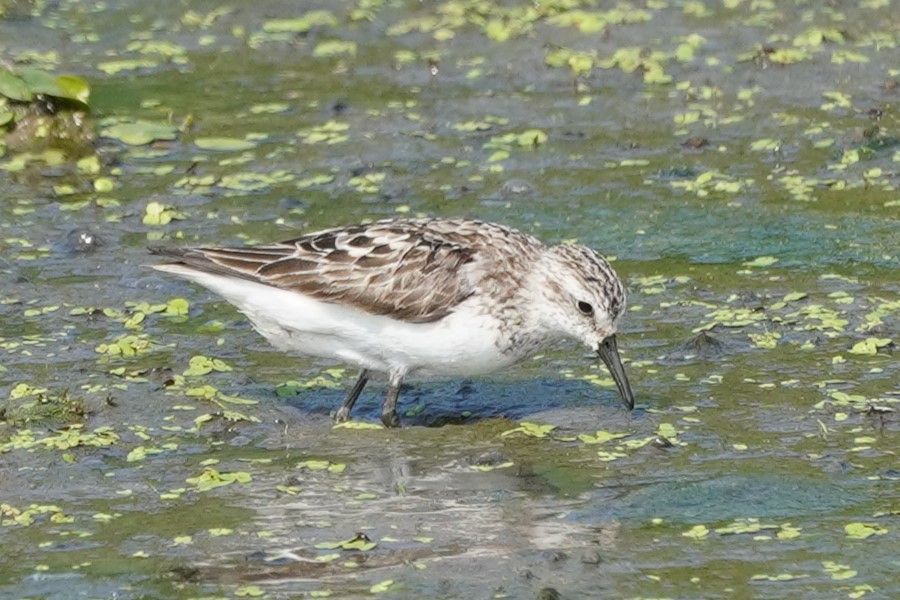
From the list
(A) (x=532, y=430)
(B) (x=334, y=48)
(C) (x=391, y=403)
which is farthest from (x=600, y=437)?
(B) (x=334, y=48)

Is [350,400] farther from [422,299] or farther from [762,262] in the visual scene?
[762,262]

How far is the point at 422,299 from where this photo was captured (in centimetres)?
942

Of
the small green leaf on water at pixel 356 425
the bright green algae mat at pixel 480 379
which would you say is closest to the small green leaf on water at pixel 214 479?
the bright green algae mat at pixel 480 379

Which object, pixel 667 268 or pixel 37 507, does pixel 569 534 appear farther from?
pixel 667 268

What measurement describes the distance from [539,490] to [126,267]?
4.44 m

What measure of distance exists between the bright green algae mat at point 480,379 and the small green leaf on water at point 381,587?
2 centimetres

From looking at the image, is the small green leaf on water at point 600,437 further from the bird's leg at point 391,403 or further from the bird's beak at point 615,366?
the bird's leg at point 391,403

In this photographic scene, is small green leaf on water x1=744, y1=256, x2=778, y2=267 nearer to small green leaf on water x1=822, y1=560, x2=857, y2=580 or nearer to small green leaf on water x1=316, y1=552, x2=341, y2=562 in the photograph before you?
small green leaf on water x1=822, y1=560, x2=857, y2=580

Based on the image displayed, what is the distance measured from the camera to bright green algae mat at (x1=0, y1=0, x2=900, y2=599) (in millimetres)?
7875

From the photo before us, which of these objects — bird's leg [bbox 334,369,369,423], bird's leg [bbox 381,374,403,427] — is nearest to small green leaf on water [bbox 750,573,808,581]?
bird's leg [bbox 381,374,403,427]

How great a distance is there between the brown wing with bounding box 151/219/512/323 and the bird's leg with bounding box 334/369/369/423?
0.49 m

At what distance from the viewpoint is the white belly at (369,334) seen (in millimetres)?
9391

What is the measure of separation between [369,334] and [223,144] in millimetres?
5050

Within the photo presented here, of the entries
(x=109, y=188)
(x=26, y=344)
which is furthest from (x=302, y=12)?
(x=26, y=344)
